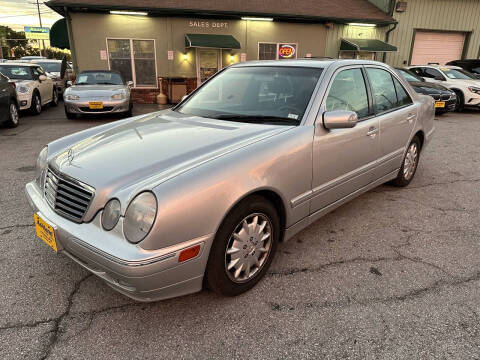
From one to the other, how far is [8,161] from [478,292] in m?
6.21

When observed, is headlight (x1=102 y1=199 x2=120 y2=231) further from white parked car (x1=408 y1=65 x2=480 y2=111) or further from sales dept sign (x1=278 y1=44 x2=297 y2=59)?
sales dept sign (x1=278 y1=44 x2=297 y2=59)

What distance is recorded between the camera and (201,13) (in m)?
13.4

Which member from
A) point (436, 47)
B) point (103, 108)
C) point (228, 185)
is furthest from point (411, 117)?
point (436, 47)

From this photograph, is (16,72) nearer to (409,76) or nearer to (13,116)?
(13,116)

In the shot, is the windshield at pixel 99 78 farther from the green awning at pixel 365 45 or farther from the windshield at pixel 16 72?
the green awning at pixel 365 45

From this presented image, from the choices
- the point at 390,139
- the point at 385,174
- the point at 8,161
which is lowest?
the point at 8,161

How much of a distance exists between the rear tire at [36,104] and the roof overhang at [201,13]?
402 cm

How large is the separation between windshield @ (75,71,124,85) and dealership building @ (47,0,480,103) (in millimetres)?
3876

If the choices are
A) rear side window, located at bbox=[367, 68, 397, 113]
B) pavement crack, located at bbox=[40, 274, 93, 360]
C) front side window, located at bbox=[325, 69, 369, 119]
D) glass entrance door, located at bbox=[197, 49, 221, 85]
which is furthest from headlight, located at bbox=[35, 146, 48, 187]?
glass entrance door, located at bbox=[197, 49, 221, 85]

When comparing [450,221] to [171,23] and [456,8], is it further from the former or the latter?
[456,8]

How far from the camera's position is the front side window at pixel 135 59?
44.6 feet

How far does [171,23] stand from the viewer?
45.0ft

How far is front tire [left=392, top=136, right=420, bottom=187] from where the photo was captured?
13.6 feet

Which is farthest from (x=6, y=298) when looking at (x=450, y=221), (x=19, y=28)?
(x=19, y=28)
